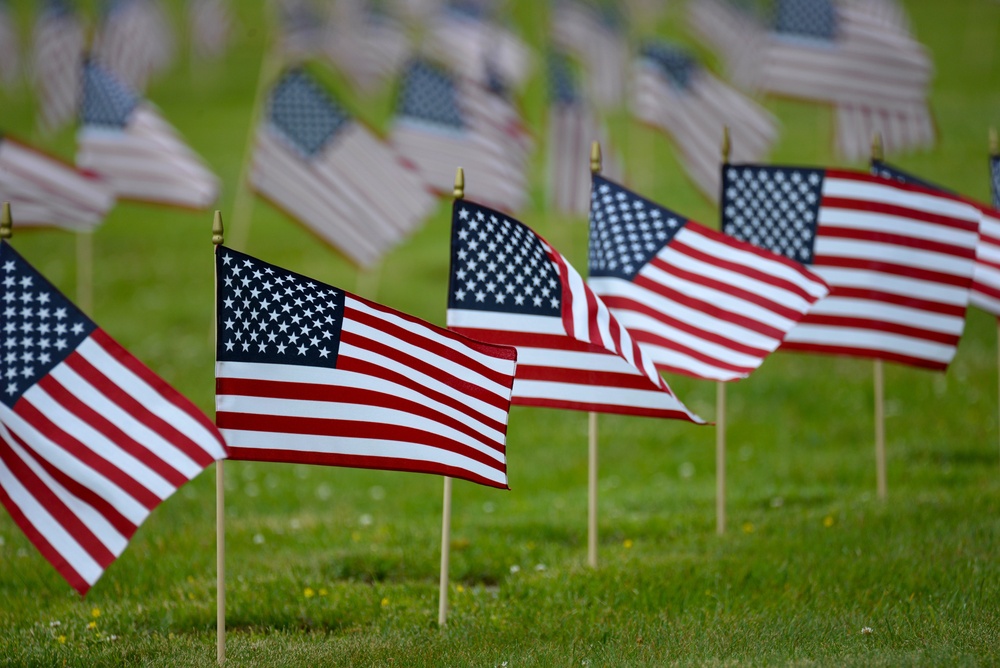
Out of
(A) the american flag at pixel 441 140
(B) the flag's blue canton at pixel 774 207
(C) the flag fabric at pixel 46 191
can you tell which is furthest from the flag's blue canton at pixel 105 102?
(B) the flag's blue canton at pixel 774 207

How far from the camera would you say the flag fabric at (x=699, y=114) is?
1462 cm

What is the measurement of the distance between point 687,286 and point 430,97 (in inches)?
323

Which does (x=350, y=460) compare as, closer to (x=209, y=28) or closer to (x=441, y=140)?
(x=441, y=140)

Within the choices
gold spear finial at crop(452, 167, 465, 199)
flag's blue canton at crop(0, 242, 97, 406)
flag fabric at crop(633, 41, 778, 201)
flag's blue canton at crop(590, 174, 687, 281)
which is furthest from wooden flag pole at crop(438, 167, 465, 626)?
flag fabric at crop(633, 41, 778, 201)

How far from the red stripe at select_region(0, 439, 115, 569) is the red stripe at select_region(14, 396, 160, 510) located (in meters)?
0.19

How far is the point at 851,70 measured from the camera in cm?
1417

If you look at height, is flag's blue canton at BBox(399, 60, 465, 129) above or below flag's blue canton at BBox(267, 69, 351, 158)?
above

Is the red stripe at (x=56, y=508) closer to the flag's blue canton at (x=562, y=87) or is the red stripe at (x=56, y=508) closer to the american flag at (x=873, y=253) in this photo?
the american flag at (x=873, y=253)

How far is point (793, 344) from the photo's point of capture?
29.2 ft

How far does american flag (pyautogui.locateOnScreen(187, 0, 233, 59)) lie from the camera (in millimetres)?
39781

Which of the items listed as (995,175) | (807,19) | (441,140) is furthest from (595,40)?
(995,175)

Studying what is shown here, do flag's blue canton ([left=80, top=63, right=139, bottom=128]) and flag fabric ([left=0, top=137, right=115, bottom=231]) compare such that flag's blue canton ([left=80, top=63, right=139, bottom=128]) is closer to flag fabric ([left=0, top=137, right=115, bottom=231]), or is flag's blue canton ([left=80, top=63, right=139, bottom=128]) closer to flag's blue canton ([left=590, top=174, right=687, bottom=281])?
flag fabric ([left=0, top=137, right=115, bottom=231])

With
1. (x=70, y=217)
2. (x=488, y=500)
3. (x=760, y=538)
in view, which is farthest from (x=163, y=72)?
(x=760, y=538)

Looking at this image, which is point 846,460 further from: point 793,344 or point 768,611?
point 768,611
